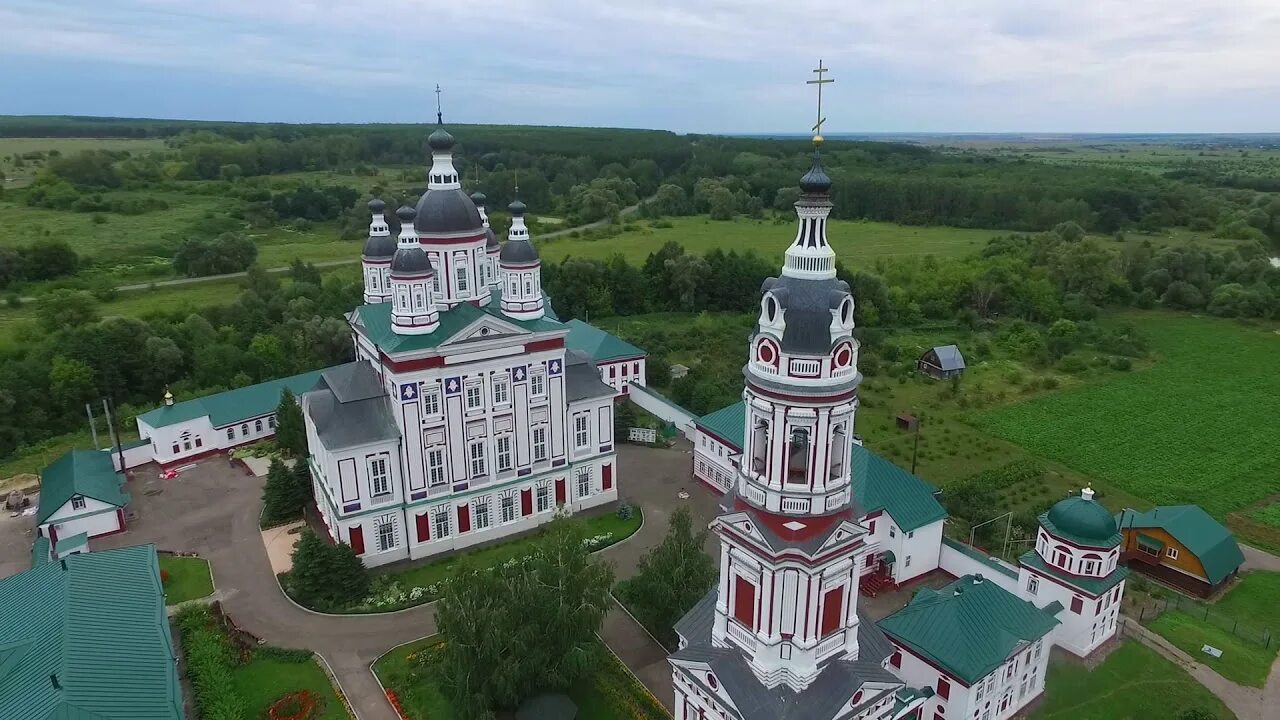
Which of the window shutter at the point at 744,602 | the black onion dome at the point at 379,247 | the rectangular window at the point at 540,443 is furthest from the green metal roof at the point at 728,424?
the black onion dome at the point at 379,247

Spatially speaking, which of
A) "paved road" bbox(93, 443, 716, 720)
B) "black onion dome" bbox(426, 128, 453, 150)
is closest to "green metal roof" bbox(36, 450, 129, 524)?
"paved road" bbox(93, 443, 716, 720)

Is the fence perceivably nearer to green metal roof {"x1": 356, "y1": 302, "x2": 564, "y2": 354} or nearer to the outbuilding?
green metal roof {"x1": 356, "y1": 302, "x2": 564, "y2": 354}

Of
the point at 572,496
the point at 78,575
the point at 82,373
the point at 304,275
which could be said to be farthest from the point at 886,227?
the point at 78,575

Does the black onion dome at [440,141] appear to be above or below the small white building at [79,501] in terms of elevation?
above

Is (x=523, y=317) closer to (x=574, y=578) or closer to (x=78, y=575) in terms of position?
(x=574, y=578)

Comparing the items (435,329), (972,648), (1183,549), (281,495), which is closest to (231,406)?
(281,495)

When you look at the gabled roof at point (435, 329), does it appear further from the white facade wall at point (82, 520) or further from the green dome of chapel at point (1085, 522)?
the green dome of chapel at point (1085, 522)
